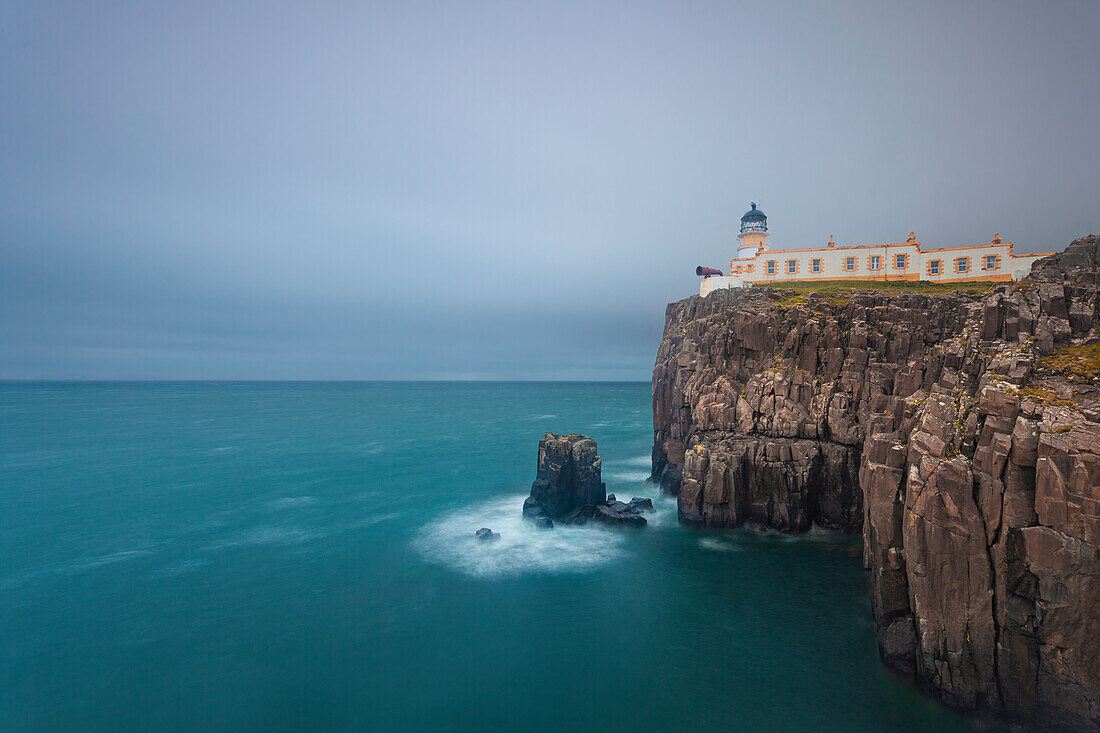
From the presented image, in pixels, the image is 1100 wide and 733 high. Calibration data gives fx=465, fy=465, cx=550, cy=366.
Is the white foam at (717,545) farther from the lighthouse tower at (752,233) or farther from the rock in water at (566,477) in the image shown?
the lighthouse tower at (752,233)

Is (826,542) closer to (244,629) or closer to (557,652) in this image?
(557,652)

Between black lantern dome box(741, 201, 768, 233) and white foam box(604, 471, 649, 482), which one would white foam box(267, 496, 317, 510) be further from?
black lantern dome box(741, 201, 768, 233)

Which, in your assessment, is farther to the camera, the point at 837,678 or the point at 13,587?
the point at 13,587

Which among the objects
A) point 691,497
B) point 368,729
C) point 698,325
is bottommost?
point 368,729

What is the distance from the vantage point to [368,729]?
20.3 metres

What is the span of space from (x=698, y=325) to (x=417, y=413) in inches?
4721

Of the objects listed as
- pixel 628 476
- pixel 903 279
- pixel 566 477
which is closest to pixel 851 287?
pixel 903 279

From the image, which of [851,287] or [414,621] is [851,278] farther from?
[414,621]

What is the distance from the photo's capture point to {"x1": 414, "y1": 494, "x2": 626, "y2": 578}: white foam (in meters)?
35.0

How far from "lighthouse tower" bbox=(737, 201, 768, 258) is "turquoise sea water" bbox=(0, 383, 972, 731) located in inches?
1409

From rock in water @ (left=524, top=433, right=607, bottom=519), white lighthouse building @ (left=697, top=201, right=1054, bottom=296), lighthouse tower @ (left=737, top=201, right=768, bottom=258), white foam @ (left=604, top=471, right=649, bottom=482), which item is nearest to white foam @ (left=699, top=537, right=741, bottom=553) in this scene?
rock in water @ (left=524, top=433, right=607, bottom=519)

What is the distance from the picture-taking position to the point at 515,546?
38562 millimetres

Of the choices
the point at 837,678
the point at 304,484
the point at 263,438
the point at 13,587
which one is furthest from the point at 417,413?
the point at 837,678

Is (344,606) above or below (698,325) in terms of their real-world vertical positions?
below
